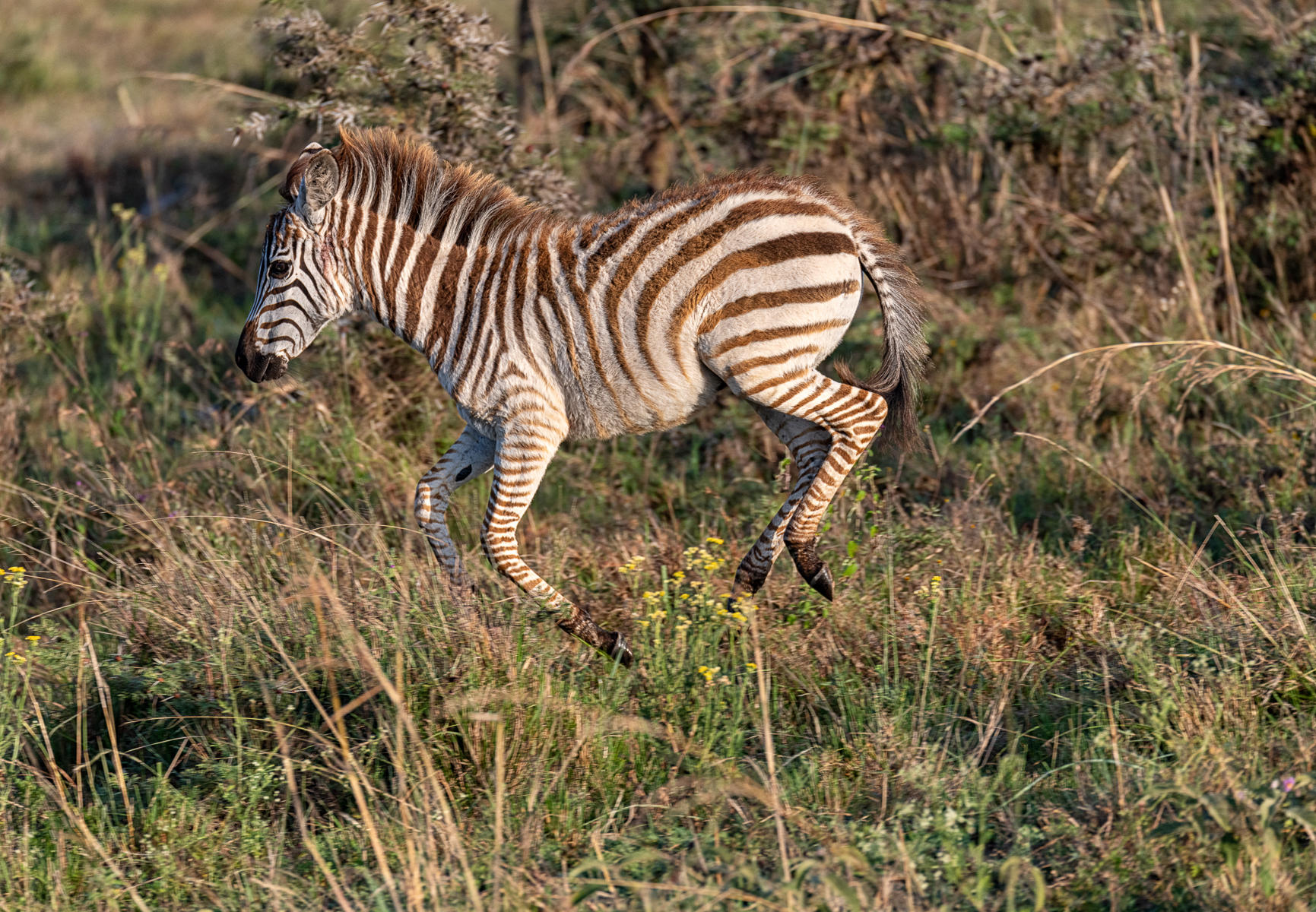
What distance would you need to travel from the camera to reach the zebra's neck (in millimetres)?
5270

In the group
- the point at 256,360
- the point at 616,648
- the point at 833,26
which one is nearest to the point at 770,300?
the point at 616,648

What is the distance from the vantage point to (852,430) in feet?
17.2

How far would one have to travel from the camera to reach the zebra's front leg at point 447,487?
5.34m

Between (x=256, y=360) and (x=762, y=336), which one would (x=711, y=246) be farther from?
(x=256, y=360)

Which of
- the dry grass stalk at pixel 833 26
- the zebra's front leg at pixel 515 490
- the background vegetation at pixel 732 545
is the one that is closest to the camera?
the background vegetation at pixel 732 545

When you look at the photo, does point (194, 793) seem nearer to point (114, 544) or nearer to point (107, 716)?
point (107, 716)

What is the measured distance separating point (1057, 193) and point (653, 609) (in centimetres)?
521

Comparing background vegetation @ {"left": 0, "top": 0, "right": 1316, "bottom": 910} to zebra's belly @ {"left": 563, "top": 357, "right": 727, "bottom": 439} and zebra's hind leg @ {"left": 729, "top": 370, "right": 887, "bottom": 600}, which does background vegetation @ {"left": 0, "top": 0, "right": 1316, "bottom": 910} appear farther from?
zebra's belly @ {"left": 563, "top": 357, "right": 727, "bottom": 439}

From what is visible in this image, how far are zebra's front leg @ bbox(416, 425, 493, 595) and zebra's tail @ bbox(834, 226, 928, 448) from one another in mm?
1723

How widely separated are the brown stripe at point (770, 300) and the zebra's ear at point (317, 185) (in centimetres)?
174

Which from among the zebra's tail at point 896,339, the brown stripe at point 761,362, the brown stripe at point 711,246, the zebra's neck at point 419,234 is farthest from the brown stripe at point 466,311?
the zebra's tail at point 896,339

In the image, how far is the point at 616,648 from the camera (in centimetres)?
492

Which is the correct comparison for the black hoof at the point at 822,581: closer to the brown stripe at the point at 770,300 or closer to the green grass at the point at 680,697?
the green grass at the point at 680,697

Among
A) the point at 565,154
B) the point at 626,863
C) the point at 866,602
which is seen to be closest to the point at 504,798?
the point at 626,863
